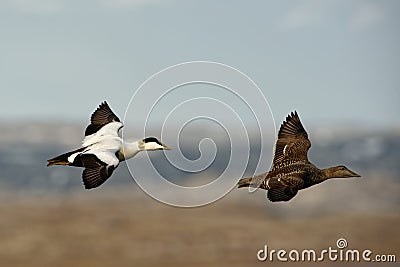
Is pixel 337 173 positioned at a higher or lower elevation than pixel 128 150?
higher

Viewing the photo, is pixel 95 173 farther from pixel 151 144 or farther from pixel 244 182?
pixel 244 182

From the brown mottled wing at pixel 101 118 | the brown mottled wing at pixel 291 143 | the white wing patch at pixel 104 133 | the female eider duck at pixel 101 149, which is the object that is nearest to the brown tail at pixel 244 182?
the brown mottled wing at pixel 291 143

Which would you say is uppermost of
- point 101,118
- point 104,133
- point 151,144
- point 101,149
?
point 101,118

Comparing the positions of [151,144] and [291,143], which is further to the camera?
[291,143]

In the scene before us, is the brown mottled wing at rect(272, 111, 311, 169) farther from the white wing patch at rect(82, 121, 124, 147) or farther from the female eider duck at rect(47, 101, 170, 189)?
the white wing patch at rect(82, 121, 124, 147)

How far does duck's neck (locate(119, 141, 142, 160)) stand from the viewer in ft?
35.9

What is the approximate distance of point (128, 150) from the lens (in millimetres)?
11039

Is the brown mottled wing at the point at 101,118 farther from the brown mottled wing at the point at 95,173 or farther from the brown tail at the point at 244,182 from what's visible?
the brown tail at the point at 244,182

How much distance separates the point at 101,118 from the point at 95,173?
195cm

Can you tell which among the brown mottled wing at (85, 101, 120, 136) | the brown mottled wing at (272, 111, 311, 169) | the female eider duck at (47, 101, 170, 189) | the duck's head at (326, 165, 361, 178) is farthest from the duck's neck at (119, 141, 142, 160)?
the duck's head at (326, 165, 361, 178)

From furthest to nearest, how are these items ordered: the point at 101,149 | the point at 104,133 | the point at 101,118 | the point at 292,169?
the point at 101,118
the point at 104,133
the point at 292,169
the point at 101,149

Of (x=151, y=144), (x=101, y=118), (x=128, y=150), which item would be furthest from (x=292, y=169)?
(x=101, y=118)

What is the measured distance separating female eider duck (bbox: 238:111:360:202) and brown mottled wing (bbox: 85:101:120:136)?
1963 mm

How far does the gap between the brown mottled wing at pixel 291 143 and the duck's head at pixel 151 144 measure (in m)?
1.21
